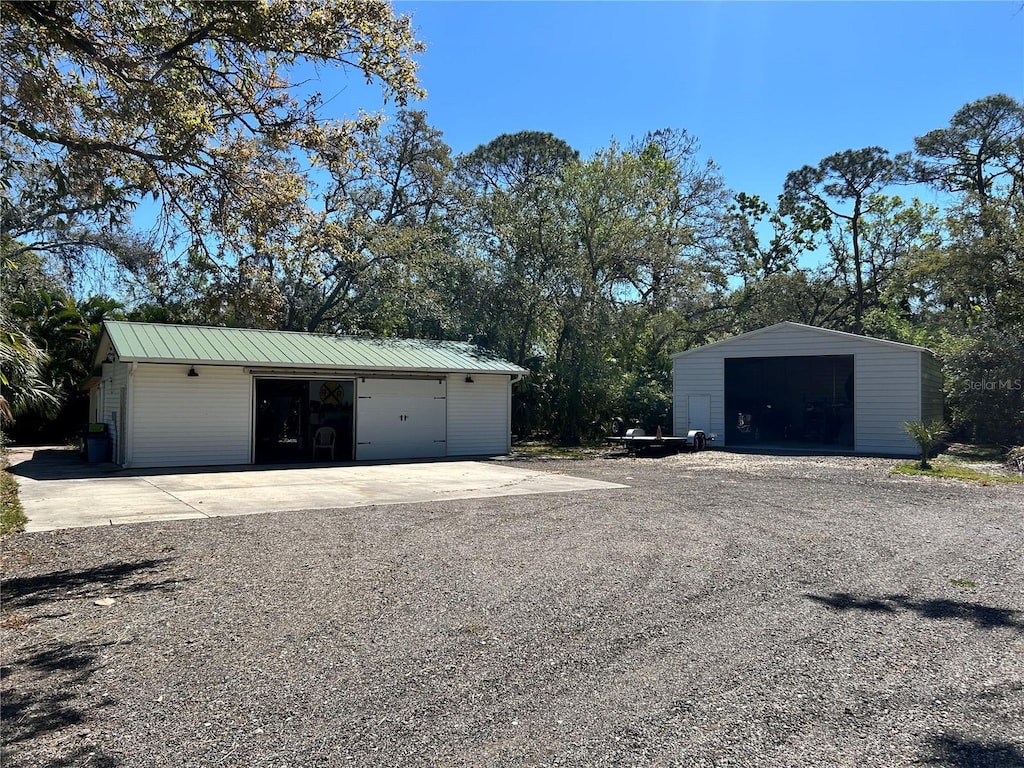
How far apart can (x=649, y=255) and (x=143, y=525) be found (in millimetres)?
19802

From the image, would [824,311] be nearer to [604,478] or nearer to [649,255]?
[649,255]

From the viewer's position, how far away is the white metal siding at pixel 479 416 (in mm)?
19156

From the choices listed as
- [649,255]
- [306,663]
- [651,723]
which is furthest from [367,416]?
[651,723]

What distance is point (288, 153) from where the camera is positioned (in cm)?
780

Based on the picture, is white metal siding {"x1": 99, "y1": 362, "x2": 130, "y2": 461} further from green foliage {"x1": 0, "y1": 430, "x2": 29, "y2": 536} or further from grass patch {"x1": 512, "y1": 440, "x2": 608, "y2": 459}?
grass patch {"x1": 512, "y1": 440, "x2": 608, "y2": 459}

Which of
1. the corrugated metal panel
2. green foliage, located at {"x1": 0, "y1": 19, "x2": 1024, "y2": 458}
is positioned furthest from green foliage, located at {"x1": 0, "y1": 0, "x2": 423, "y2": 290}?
the corrugated metal panel

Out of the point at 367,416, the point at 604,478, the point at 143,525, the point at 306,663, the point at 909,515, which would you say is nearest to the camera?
the point at 306,663

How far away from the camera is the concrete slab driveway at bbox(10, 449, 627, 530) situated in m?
9.41

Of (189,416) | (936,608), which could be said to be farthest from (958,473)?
(189,416)

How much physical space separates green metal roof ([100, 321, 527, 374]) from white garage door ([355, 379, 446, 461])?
61cm

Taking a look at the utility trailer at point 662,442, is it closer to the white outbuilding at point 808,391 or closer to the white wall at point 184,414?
the white outbuilding at point 808,391

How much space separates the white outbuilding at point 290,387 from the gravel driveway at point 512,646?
7439 mm

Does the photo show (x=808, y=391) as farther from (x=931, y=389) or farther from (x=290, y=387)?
(x=290, y=387)

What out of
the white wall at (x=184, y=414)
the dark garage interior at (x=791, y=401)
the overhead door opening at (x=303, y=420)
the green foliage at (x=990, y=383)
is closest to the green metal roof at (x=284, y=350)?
the white wall at (x=184, y=414)
